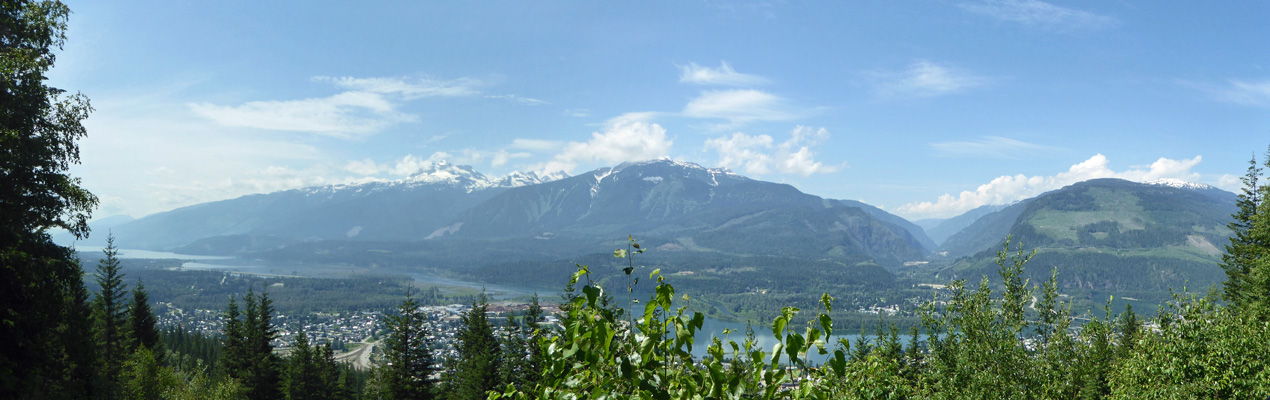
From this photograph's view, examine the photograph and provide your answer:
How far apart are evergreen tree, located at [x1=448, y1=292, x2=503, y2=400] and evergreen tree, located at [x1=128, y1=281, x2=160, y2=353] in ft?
71.7

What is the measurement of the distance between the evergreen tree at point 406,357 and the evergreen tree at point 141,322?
2125 cm

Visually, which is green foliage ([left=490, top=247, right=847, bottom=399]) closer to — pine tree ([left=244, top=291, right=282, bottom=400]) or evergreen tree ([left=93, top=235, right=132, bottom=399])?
pine tree ([left=244, top=291, right=282, bottom=400])

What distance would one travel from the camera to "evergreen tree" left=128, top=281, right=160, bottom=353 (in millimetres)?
39312

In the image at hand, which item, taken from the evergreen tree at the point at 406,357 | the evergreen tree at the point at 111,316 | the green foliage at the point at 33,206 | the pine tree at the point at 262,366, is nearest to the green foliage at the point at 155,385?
the pine tree at the point at 262,366

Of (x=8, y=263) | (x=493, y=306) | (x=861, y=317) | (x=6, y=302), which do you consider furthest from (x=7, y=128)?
(x=861, y=317)

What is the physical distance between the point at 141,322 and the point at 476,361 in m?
27.1

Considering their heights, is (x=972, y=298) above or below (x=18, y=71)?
below

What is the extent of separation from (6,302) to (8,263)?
1.13 meters

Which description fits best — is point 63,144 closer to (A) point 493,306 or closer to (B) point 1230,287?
(B) point 1230,287

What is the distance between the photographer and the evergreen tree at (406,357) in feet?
97.1

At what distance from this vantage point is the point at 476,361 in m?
30.7

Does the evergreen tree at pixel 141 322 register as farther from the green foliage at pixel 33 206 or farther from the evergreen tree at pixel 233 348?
the green foliage at pixel 33 206

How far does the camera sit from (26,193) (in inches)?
481

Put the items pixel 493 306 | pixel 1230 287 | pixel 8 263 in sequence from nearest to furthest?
pixel 8 263, pixel 1230 287, pixel 493 306
